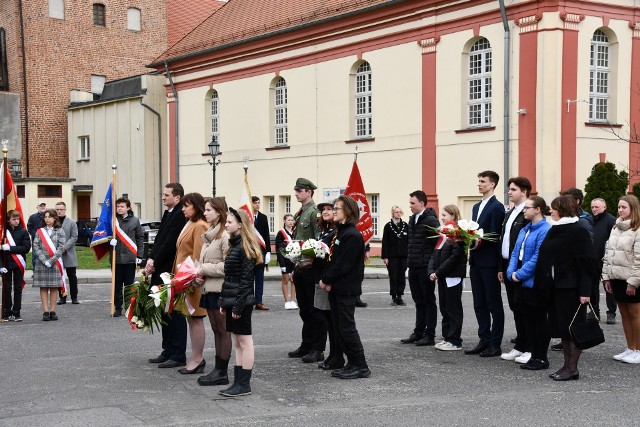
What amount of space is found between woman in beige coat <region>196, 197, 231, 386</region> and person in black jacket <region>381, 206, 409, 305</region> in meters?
8.35

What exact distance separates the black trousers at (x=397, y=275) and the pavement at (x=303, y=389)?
4438 mm

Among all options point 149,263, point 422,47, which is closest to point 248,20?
point 422,47

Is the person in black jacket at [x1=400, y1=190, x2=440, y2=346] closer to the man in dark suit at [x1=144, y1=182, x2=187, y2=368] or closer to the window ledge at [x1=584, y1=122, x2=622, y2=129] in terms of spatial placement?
the man in dark suit at [x1=144, y1=182, x2=187, y2=368]

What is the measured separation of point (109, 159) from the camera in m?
46.3

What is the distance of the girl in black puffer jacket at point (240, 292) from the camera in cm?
858

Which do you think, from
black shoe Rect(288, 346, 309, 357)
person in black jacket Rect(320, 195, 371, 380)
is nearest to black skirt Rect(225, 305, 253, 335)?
person in black jacket Rect(320, 195, 371, 380)

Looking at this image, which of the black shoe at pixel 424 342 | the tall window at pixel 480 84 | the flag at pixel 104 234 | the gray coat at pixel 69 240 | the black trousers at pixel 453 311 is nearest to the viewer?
the black trousers at pixel 453 311

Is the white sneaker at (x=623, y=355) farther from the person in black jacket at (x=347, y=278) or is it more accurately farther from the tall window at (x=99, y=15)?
the tall window at (x=99, y=15)

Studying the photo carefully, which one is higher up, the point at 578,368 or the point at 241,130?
the point at 241,130

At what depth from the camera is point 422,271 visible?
1192 centimetres

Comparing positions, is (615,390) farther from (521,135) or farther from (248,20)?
(248,20)

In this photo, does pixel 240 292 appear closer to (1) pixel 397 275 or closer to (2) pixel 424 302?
(2) pixel 424 302

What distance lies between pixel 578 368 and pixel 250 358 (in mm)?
3824

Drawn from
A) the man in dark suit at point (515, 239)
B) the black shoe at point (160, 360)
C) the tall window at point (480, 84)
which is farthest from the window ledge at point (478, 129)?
the black shoe at point (160, 360)
